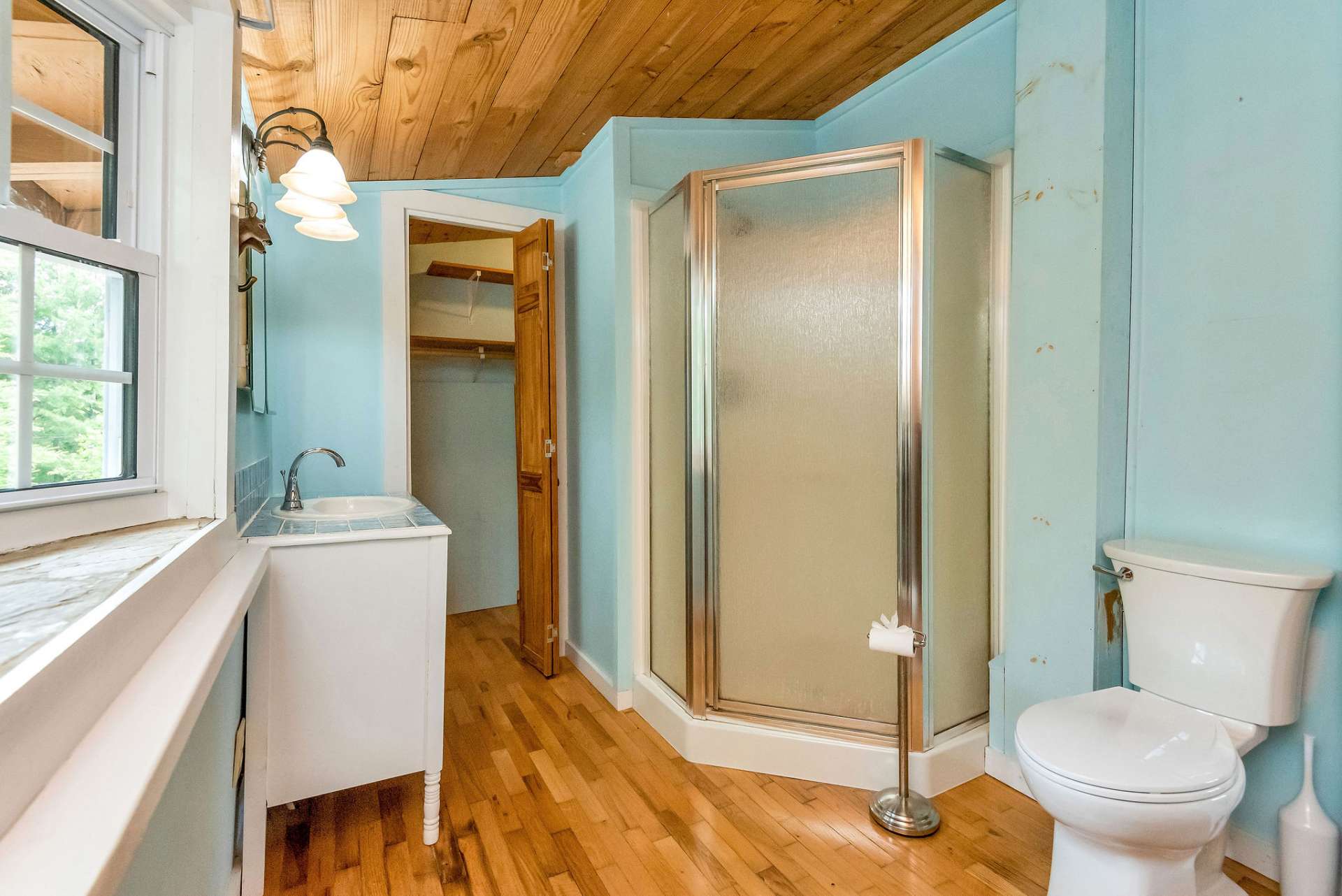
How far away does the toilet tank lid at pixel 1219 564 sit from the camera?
1396 millimetres

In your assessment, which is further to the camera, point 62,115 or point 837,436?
point 837,436

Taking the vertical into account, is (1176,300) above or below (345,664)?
above

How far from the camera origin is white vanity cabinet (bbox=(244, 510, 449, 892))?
159 centimetres

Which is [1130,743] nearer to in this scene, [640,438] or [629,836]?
[629,836]

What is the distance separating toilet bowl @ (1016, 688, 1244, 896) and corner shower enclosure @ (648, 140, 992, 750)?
0.56 meters

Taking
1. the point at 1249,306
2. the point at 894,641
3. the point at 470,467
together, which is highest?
the point at 1249,306

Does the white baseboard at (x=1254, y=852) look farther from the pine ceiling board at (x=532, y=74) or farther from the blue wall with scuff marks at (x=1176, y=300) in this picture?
the pine ceiling board at (x=532, y=74)

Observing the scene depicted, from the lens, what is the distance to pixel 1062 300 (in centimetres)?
180

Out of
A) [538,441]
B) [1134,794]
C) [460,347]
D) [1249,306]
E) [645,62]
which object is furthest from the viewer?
[460,347]

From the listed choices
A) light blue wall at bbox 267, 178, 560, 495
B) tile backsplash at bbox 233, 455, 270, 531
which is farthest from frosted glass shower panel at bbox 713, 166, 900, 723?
light blue wall at bbox 267, 178, 560, 495

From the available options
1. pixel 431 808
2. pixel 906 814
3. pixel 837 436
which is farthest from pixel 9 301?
pixel 906 814

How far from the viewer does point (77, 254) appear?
104 centimetres

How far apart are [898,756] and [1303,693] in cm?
93

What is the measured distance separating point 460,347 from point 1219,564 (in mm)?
3192
